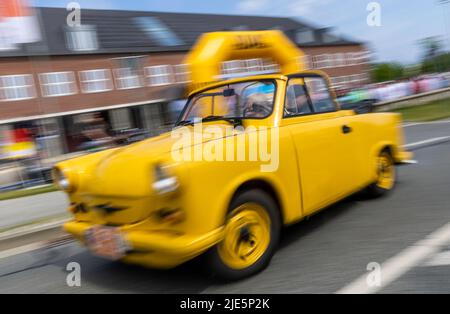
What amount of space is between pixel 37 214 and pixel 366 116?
473cm

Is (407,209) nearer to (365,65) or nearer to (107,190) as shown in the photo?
(107,190)

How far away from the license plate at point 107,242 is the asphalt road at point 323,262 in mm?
376

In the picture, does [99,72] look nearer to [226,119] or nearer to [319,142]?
[226,119]

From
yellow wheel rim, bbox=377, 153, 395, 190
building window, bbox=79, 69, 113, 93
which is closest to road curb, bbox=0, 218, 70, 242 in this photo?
yellow wheel rim, bbox=377, 153, 395, 190

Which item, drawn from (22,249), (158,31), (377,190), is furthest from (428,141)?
(158,31)

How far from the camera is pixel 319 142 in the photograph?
430cm

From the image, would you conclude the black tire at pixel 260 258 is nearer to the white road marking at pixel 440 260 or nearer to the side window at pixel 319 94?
the white road marking at pixel 440 260

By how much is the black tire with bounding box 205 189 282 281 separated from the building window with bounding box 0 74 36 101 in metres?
26.8

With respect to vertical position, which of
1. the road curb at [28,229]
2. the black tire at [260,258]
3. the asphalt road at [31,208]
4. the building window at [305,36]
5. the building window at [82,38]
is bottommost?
the asphalt road at [31,208]

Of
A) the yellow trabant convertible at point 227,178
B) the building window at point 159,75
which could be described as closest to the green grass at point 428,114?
the yellow trabant convertible at point 227,178

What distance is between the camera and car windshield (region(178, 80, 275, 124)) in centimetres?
442

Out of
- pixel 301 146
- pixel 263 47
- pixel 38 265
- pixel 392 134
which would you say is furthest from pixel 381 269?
pixel 263 47

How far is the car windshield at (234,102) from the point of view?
4418 mm

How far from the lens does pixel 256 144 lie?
371 centimetres
